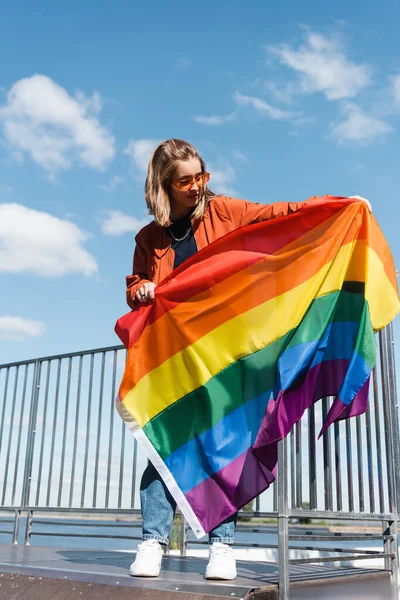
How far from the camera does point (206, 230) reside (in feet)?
9.79

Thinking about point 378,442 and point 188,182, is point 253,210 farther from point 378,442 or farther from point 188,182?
point 378,442

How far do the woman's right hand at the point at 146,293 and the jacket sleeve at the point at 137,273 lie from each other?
73 millimetres

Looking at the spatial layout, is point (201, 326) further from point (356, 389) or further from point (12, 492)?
point (12, 492)

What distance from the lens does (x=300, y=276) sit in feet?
8.94

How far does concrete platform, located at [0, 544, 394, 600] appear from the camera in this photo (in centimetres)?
215

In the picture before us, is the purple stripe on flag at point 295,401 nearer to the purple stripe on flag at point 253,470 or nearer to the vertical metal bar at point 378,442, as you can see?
the purple stripe on flag at point 253,470

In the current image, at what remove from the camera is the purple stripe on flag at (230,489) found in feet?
8.17

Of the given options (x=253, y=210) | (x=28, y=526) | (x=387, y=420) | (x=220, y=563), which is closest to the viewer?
(x=220, y=563)

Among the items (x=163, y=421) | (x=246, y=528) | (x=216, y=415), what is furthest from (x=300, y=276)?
(x=246, y=528)

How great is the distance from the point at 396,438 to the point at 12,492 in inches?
140

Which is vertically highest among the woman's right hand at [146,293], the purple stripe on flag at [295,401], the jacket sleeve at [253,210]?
the jacket sleeve at [253,210]

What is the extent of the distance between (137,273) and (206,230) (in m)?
0.41

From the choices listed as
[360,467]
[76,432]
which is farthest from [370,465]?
[76,432]

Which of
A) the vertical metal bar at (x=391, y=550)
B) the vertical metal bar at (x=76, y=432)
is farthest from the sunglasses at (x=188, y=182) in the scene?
the vertical metal bar at (x=76, y=432)
